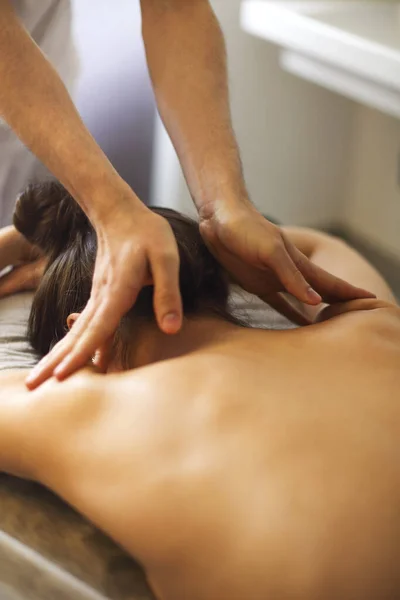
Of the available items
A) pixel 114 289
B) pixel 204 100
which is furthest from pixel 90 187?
pixel 204 100

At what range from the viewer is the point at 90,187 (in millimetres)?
1000

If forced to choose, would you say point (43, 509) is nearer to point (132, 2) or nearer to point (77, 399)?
point (77, 399)

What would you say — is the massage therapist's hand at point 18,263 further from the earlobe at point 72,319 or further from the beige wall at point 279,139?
the beige wall at point 279,139

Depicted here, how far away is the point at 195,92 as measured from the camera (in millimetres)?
1199

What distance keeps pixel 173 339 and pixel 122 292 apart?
101mm

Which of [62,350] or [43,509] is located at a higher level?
[62,350]

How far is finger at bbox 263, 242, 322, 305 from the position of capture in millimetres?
996

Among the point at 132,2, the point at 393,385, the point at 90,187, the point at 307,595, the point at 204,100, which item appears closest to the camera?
the point at 307,595

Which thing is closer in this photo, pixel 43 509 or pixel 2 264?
pixel 43 509

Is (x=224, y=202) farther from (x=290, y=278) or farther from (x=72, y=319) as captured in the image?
(x=72, y=319)

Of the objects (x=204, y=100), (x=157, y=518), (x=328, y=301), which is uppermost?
(x=204, y=100)

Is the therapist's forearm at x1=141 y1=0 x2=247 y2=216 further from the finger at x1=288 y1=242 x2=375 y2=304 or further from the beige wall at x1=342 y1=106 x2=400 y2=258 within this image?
the beige wall at x1=342 y1=106 x2=400 y2=258

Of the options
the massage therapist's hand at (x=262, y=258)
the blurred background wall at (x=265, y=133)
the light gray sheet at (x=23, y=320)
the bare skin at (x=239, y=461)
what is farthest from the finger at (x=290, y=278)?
the blurred background wall at (x=265, y=133)

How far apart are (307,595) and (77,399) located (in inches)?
11.6
